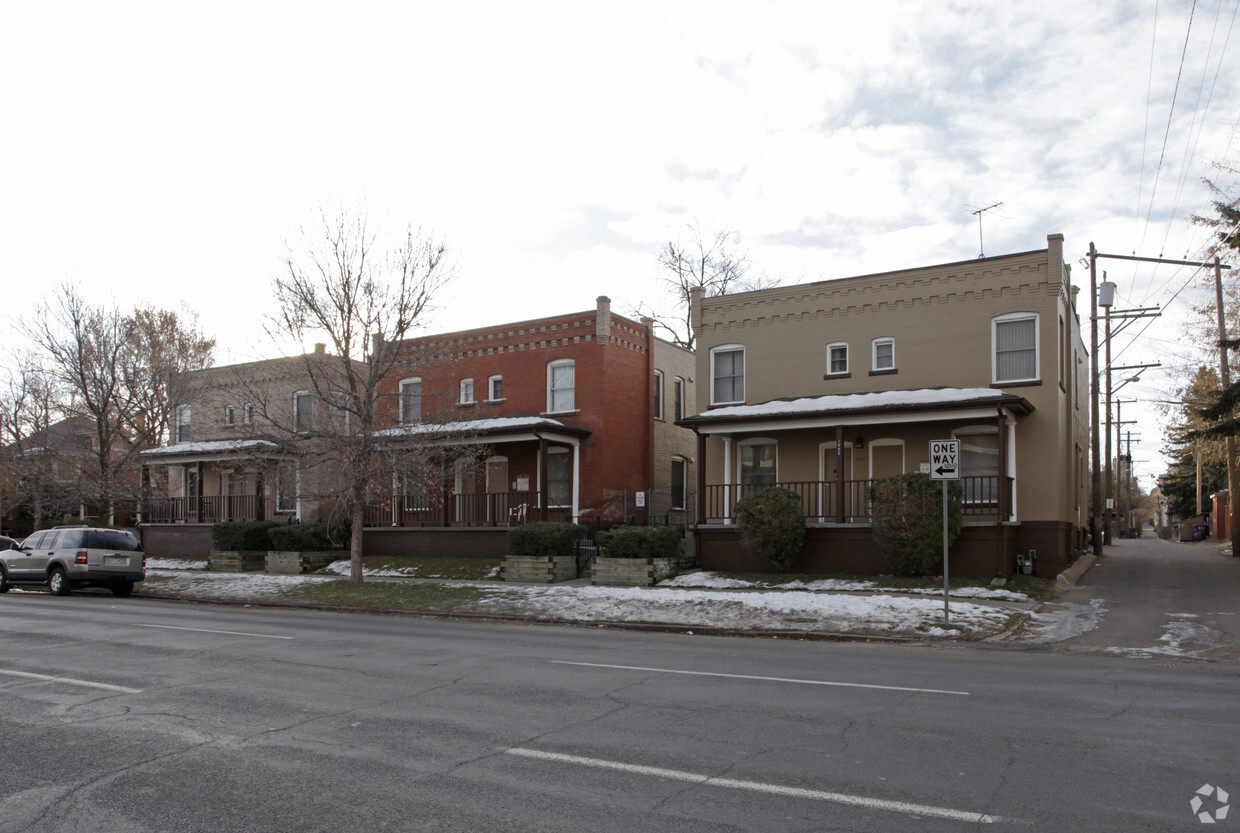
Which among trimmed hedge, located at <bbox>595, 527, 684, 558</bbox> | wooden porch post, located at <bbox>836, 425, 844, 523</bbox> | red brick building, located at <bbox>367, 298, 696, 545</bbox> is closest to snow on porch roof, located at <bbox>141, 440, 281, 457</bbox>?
red brick building, located at <bbox>367, 298, 696, 545</bbox>

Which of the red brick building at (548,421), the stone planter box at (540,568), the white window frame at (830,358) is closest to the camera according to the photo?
the stone planter box at (540,568)

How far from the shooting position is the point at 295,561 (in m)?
28.5

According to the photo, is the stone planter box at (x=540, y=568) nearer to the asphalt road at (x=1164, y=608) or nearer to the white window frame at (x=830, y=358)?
the white window frame at (x=830, y=358)

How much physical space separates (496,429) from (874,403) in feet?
35.9

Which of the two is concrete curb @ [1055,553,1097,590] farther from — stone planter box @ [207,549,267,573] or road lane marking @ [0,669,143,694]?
stone planter box @ [207,549,267,573]

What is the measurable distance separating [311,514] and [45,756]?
2729cm

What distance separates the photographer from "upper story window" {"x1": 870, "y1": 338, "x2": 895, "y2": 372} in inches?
974

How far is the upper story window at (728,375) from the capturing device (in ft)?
88.2

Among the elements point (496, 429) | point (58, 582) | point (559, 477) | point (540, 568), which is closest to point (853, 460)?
point (540, 568)

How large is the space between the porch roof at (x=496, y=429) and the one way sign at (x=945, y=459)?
472 inches

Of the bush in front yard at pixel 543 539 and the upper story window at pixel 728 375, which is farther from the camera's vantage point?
the upper story window at pixel 728 375

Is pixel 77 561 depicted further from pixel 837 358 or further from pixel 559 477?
pixel 837 358

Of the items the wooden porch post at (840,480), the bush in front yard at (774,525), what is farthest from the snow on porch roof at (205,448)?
the wooden porch post at (840,480)

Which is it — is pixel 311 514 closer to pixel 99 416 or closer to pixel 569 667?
pixel 99 416
